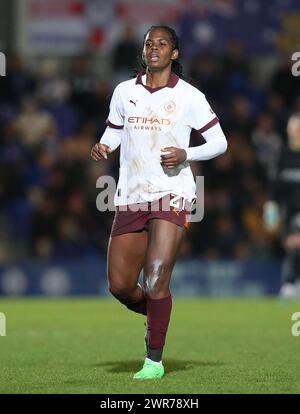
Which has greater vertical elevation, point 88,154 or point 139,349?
point 88,154

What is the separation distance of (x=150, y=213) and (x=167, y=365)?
1.28 meters

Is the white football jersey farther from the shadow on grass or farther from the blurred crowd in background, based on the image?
the blurred crowd in background

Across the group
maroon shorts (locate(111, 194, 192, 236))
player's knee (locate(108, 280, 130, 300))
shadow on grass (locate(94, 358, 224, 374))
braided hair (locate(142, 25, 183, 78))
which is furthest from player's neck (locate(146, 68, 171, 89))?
shadow on grass (locate(94, 358, 224, 374))

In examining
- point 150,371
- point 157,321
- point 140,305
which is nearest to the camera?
point 150,371

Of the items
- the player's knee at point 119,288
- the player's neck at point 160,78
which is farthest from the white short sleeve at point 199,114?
the player's knee at point 119,288

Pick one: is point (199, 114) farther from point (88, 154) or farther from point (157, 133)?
point (88, 154)

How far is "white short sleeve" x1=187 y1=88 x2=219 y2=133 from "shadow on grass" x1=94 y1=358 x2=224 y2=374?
68.4 inches

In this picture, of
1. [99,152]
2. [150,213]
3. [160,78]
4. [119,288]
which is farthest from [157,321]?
[160,78]

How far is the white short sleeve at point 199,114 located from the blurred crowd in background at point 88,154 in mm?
9483

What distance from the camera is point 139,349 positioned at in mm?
10203

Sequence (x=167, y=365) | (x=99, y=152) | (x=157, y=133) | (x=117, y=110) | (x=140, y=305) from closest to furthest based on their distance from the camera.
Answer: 1. (x=157, y=133)
2. (x=99, y=152)
3. (x=117, y=110)
4. (x=140, y=305)
5. (x=167, y=365)
